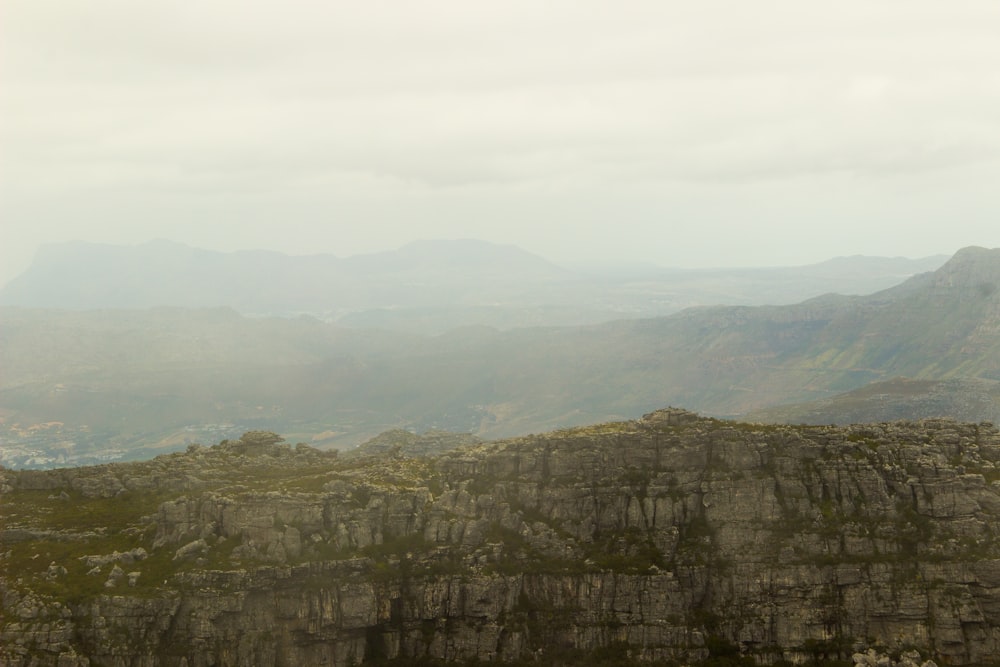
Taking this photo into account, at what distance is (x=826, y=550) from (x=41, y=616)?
101m

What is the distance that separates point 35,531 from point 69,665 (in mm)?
24839

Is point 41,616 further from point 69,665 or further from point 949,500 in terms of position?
point 949,500

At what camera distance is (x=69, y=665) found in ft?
357

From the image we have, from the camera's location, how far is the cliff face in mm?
114625

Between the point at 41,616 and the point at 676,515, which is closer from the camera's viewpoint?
the point at 41,616

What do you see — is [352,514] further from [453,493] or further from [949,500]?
[949,500]

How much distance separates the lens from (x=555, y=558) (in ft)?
407

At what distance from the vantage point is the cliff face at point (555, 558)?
4513 inches

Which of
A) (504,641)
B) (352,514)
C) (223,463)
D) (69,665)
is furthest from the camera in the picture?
(223,463)

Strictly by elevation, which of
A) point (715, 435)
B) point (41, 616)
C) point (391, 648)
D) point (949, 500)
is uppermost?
point (715, 435)

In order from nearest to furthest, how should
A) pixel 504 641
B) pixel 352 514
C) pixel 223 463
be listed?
pixel 504 641, pixel 352 514, pixel 223 463

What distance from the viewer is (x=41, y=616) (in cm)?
11094

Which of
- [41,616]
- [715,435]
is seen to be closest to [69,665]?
[41,616]

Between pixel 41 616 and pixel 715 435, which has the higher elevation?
pixel 715 435
